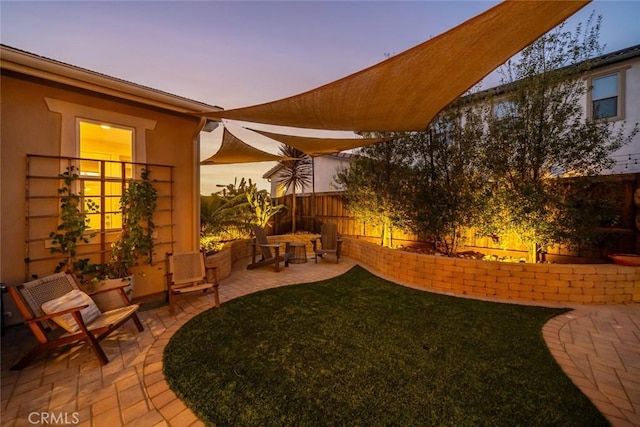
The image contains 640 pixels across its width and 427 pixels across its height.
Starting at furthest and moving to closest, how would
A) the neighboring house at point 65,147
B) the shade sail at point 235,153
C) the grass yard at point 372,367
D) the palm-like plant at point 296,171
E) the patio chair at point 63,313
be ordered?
the palm-like plant at point 296,171 → the shade sail at point 235,153 → the neighboring house at point 65,147 → the patio chair at point 63,313 → the grass yard at point 372,367

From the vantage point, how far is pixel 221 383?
93.2 inches

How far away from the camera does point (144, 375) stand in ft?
8.32

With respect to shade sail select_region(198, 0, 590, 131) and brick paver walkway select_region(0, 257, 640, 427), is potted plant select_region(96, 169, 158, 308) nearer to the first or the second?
brick paver walkway select_region(0, 257, 640, 427)

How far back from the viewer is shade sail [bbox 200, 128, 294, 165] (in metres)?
6.01

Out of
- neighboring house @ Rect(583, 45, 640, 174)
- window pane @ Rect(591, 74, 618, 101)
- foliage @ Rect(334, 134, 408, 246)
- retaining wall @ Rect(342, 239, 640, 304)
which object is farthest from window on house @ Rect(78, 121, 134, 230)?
window pane @ Rect(591, 74, 618, 101)

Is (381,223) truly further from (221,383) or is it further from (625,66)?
(625,66)

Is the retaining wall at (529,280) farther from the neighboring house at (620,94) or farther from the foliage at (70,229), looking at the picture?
the foliage at (70,229)

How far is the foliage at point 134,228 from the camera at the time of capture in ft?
13.5

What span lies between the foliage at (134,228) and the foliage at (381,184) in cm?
513

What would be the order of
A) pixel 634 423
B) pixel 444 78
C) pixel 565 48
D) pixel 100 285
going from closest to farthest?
pixel 634 423 → pixel 444 78 → pixel 100 285 → pixel 565 48

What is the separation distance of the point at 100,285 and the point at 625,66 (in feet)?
45.1

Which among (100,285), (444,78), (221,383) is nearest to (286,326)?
(221,383)

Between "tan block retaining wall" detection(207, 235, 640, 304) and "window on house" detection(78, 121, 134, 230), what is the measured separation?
2.08 metres

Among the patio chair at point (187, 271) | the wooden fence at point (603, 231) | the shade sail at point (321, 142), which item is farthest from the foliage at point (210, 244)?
the wooden fence at point (603, 231)
